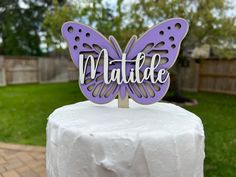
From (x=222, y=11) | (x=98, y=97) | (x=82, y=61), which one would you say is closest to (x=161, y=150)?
(x=98, y=97)

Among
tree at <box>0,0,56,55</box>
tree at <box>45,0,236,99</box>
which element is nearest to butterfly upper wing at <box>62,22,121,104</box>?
tree at <box>45,0,236,99</box>

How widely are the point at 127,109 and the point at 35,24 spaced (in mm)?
14911

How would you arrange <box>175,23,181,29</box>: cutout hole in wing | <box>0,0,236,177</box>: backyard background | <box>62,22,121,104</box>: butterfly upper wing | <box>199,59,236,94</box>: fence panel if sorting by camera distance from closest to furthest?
<box>175,23,181,29</box>: cutout hole in wing → <box>62,22,121,104</box>: butterfly upper wing → <box>0,0,236,177</box>: backyard background → <box>199,59,236,94</box>: fence panel

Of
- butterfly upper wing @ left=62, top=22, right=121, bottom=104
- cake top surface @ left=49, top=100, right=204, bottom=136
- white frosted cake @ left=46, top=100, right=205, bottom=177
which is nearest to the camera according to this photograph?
white frosted cake @ left=46, top=100, right=205, bottom=177

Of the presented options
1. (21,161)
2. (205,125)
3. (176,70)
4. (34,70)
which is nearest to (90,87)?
(21,161)

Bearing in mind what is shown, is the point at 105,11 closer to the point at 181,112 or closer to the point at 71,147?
the point at 181,112

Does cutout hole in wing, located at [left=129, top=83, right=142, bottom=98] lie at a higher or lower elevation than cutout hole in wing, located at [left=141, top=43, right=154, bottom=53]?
lower

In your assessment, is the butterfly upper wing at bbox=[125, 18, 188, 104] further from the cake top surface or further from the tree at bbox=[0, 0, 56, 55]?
the tree at bbox=[0, 0, 56, 55]

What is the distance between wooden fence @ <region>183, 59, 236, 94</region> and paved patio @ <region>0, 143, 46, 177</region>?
23.1 ft

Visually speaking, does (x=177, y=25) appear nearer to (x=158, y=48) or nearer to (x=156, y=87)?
(x=158, y=48)

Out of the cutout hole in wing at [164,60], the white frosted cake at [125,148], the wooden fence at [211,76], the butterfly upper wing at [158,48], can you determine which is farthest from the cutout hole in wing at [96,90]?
the wooden fence at [211,76]

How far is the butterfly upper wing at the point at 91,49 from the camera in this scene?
6.81 ft

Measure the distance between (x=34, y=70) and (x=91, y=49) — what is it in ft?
32.8

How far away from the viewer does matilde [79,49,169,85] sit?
6.63ft
